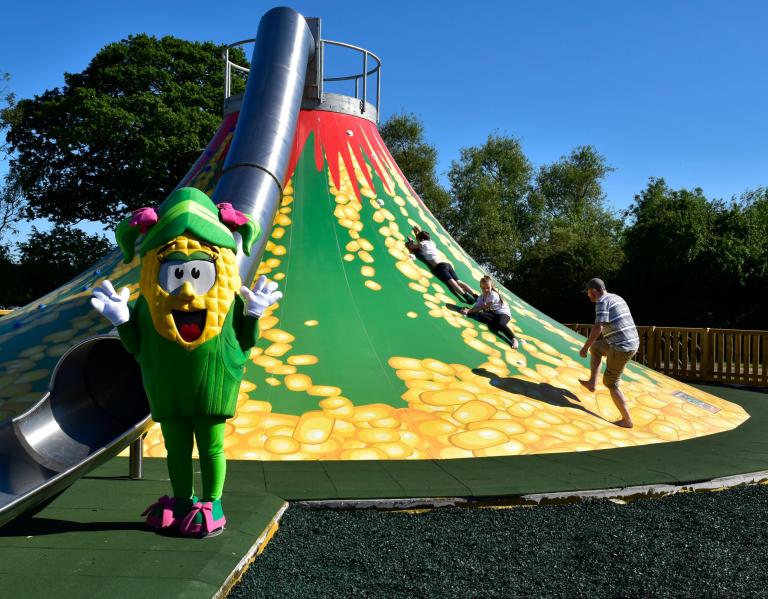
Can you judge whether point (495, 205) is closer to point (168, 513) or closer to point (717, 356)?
point (717, 356)

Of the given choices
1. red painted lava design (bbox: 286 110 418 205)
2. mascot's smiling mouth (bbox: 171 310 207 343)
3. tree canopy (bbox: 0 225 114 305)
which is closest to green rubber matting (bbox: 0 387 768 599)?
mascot's smiling mouth (bbox: 171 310 207 343)

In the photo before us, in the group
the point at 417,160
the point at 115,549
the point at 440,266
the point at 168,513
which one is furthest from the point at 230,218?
the point at 417,160

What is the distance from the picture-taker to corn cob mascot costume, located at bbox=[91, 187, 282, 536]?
13.2 ft

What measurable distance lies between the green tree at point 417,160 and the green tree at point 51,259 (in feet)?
55.7

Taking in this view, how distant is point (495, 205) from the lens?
135ft

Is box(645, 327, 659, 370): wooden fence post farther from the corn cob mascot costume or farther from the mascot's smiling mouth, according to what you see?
the mascot's smiling mouth

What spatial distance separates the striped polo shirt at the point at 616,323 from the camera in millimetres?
7863

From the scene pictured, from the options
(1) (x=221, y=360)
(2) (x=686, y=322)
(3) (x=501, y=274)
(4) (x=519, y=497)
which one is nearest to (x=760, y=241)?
(2) (x=686, y=322)

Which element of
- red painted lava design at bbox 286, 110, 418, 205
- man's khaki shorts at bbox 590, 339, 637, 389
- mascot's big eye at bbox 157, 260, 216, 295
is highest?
red painted lava design at bbox 286, 110, 418, 205

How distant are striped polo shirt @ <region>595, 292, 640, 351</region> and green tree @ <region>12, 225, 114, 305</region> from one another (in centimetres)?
2460

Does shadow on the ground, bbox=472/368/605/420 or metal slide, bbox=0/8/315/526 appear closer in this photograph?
metal slide, bbox=0/8/315/526

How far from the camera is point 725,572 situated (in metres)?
4.20

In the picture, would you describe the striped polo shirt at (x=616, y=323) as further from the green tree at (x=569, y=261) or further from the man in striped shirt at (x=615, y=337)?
the green tree at (x=569, y=261)

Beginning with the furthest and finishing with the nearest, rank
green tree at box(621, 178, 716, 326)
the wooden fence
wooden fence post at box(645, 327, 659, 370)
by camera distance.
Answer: green tree at box(621, 178, 716, 326) → wooden fence post at box(645, 327, 659, 370) → the wooden fence
